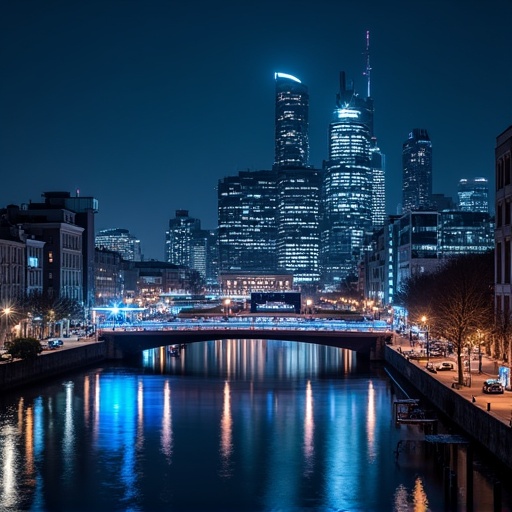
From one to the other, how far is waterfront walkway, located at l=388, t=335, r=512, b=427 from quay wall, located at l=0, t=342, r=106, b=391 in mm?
32576

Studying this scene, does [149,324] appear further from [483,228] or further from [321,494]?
[483,228]

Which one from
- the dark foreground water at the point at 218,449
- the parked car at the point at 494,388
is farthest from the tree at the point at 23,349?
the parked car at the point at 494,388

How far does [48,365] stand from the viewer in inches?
3499

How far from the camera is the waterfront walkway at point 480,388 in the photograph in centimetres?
5116

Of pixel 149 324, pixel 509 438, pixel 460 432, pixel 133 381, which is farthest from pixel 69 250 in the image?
pixel 509 438

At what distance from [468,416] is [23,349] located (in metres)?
41.7

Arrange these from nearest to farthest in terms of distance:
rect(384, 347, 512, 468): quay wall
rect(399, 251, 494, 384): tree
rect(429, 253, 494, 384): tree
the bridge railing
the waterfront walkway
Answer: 1. rect(384, 347, 512, 468): quay wall
2. the waterfront walkway
3. rect(429, 253, 494, 384): tree
4. rect(399, 251, 494, 384): tree
5. the bridge railing

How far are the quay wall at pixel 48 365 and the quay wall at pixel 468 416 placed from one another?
107 ft

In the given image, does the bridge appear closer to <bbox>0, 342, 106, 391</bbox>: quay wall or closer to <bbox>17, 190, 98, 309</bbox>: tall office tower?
<bbox>0, 342, 106, 391</bbox>: quay wall

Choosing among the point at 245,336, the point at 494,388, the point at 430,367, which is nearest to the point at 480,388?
the point at 494,388

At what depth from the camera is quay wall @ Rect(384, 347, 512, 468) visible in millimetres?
46594

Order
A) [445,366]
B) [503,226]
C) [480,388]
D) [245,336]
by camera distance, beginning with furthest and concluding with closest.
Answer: [245,336], [503,226], [445,366], [480,388]

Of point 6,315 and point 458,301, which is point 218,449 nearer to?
point 458,301

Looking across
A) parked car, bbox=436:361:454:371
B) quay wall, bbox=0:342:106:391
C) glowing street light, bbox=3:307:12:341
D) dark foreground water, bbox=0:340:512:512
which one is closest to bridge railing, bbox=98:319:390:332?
quay wall, bbox=0:342:106:391
